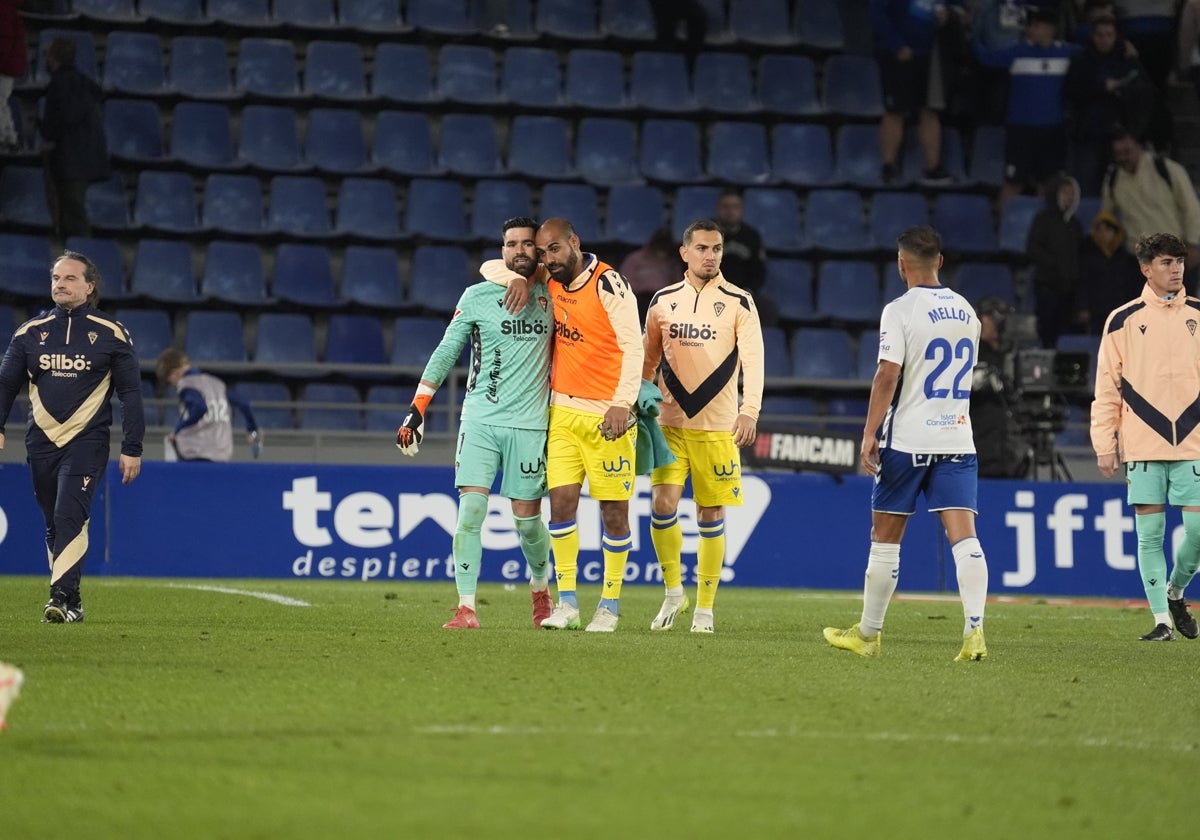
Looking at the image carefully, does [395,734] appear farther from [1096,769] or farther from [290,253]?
[290,253]

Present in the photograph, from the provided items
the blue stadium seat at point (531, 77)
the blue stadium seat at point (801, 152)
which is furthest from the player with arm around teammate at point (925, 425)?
the blue stadium seat at point (531, 77)

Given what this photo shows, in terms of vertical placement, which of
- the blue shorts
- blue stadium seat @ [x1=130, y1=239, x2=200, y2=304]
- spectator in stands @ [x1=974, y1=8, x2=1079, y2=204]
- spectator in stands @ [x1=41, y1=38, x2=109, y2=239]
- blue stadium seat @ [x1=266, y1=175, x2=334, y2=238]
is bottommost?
the blue shorts

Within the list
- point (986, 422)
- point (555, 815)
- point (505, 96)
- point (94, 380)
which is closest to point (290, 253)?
point (505, 96)

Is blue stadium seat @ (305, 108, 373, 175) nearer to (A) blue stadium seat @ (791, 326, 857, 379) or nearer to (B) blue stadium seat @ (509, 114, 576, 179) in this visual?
(B) blue stadium seat @ (509, 114, 576, 179)

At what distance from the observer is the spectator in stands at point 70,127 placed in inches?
713

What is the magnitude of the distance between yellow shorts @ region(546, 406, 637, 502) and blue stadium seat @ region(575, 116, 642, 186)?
1101 cm

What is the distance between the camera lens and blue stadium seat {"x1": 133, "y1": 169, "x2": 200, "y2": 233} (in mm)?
19161

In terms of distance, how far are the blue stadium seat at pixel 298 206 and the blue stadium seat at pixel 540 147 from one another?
7.54 ft

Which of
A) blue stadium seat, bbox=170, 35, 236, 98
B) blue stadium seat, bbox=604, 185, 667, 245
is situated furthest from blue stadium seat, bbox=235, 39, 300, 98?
blue stadium seat, bbox=604, 185, 667, 245

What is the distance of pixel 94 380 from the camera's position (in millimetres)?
10094

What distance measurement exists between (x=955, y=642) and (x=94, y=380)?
5.32m

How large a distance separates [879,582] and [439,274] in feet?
37.0

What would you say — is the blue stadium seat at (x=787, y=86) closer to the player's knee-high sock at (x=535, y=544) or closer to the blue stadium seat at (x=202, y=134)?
the blue stadium seat at (x=202, y=134)

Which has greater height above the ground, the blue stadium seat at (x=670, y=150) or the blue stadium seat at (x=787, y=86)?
the blue stadium seat at (x=787, y=86)
